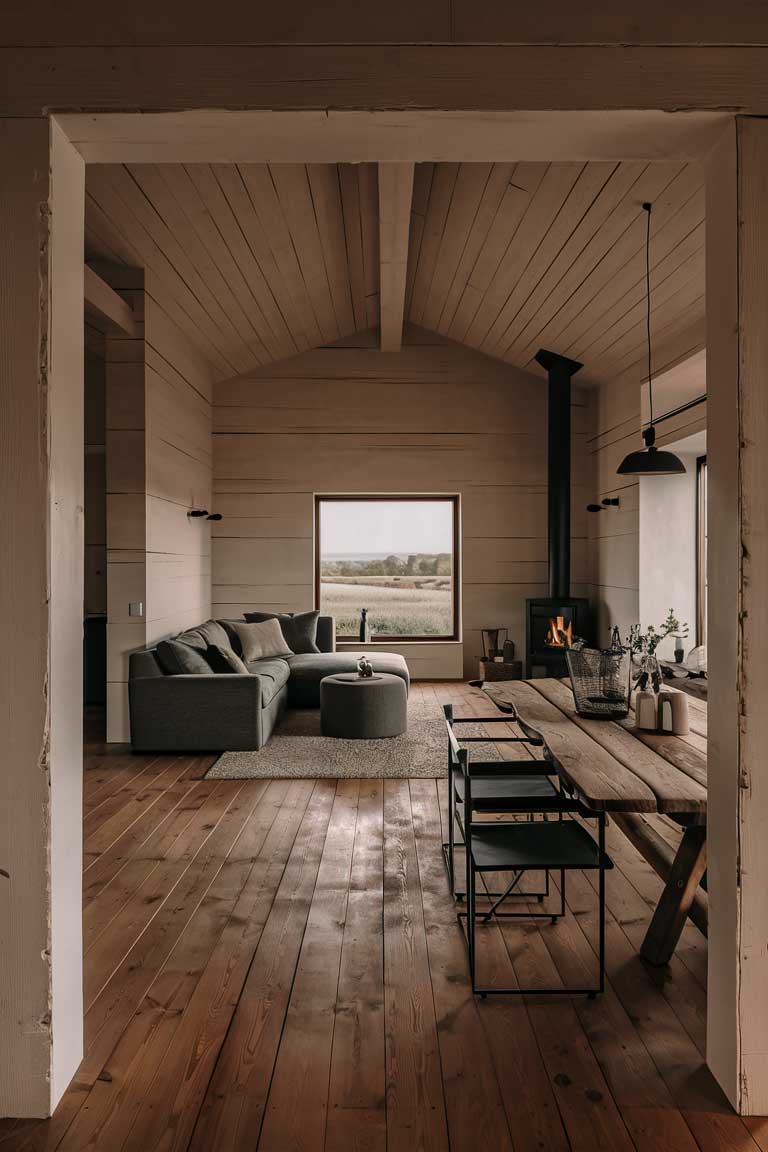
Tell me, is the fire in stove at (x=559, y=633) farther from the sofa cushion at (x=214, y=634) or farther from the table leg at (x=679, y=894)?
the table leg at (x=679, y=894)

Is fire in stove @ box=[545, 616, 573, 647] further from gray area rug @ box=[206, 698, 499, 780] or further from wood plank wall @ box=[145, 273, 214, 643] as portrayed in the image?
wood plank wall @ box=[145, 273, 214, 643]

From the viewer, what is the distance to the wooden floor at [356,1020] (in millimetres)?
1751

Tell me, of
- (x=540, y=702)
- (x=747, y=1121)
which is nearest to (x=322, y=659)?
(x=540, y=702)

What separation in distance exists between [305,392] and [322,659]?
3158mm

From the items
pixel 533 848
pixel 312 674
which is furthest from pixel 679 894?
pixel 312 674

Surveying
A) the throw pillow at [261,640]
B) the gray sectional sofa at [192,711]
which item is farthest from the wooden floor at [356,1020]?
the throw pillow at [261,640]

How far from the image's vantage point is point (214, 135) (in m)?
1.88

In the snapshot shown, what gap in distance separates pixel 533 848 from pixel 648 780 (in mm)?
490

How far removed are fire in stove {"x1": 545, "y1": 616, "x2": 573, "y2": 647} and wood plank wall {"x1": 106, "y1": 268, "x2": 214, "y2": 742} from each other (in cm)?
361

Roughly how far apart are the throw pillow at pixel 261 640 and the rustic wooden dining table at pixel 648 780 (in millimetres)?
4165

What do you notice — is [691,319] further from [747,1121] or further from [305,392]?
[747,1121]

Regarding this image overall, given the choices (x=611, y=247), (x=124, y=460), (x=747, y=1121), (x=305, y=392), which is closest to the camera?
(x=747, y=1121)

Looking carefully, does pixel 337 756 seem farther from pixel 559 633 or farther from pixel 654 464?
pixel 559 633

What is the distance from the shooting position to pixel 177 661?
5465 millimetres
